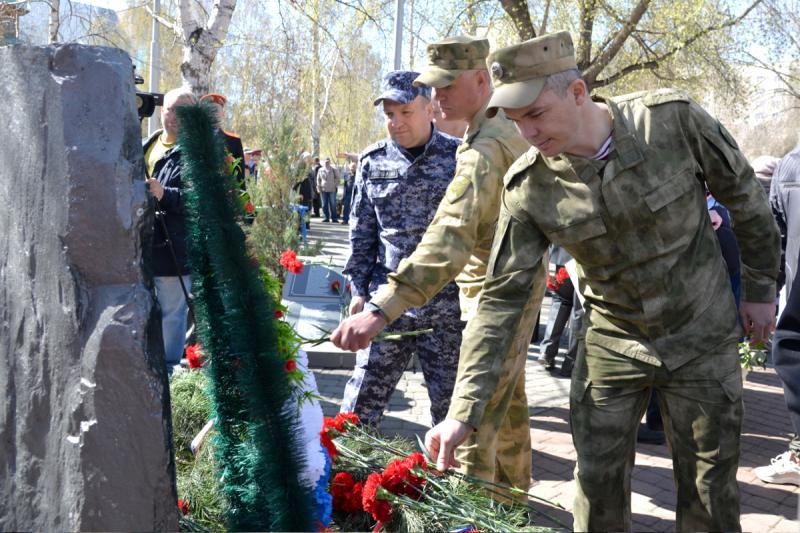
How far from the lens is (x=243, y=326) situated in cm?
234

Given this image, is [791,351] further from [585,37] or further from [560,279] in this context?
[585,37]

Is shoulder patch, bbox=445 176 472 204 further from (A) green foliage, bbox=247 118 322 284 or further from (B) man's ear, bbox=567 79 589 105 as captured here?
(A) green foliage, bbox=247 118 322 284

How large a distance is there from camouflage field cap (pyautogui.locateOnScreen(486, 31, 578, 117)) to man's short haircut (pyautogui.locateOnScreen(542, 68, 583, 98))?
0.04 feet

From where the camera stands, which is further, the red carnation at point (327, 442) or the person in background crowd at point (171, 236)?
the person in background crowd at point (171, 236)

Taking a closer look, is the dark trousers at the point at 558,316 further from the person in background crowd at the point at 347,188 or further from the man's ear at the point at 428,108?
the person in background crowd at the point at 347,188

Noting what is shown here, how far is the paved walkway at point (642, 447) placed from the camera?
14.0ft

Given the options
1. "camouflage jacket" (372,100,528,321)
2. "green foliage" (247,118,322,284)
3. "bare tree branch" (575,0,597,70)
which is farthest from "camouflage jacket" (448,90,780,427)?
"bare tree branch" (575,0,597,70)

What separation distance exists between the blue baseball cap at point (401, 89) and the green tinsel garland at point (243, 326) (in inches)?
69.4

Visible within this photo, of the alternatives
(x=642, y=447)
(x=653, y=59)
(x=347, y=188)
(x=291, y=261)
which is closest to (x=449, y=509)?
(x=291, y=261)

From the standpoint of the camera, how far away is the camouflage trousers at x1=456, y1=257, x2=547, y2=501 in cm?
325

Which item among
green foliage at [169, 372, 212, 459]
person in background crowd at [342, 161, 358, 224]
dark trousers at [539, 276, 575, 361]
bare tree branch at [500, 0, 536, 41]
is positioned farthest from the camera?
person in background crowd at [342, 161, 358, 224]

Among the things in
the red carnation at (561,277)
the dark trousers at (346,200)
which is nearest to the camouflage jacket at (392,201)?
the red carnation at (561,277)

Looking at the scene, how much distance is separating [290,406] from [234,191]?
0.70 meters

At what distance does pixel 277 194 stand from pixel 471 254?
6.58 m
